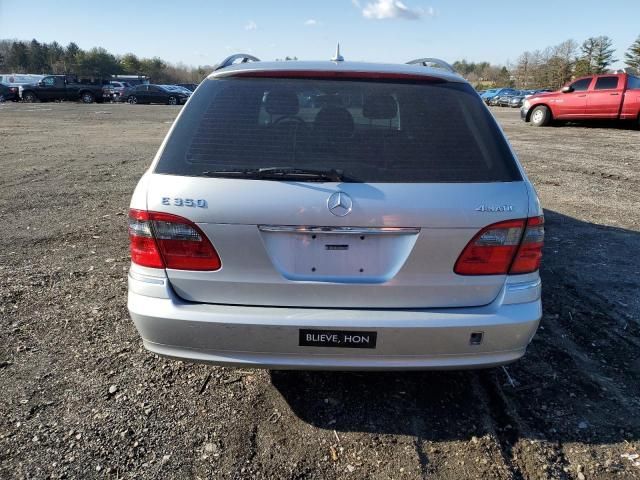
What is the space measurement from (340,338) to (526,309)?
0.93 m

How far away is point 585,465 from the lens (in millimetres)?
2479

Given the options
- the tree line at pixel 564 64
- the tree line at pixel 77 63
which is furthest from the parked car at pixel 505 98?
the tree line at pixel 77 63

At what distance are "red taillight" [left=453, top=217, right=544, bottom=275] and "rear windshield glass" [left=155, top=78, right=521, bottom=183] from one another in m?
0.24

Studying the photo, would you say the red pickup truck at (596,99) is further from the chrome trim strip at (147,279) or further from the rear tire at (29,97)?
the rear tire at (29,97)

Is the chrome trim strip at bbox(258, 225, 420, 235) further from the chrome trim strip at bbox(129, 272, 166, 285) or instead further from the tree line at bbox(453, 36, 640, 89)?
the tree line at bbox(453, 36, 640, 89)

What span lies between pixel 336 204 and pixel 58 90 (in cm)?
4397

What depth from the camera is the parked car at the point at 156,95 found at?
4131 centimetres

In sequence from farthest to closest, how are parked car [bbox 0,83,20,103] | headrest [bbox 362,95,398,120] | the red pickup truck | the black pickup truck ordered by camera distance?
the black pickup truck → parked car [bbox 0,83,20,103] → the red pickup truck → headrest [bbox 362,95,398,120]

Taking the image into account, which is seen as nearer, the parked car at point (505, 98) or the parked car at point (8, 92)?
the parked car at point (8, 92)

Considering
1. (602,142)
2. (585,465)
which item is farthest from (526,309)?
(602,142)

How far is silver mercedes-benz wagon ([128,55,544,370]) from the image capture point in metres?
2.36

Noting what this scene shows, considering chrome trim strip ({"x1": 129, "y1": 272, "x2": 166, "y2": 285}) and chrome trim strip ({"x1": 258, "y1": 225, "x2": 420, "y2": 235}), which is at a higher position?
chrome trim strip ({"x1": 258, "y1": 225, "x2": 420, "y2": 235})

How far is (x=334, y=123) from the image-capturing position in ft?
8.54

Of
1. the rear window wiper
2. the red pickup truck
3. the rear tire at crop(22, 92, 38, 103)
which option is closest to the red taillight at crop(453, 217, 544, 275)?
the rear window wiper
